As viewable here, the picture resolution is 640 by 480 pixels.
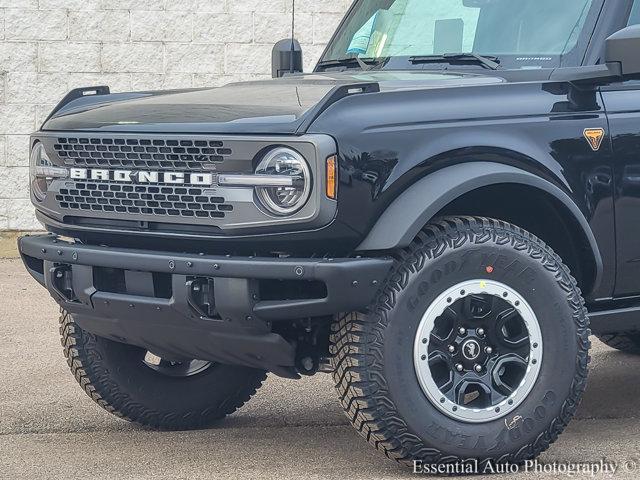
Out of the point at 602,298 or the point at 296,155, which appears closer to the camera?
the point at 296,155

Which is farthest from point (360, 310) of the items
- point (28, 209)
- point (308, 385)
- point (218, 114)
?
point (28, 209)

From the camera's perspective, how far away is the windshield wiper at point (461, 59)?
511 cm

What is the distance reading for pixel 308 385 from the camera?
6.32 meters

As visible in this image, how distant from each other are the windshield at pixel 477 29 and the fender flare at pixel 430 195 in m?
0.73

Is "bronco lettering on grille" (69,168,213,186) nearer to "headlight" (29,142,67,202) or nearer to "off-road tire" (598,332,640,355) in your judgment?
"headlight" (29,142,67,202)

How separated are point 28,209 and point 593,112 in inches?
275

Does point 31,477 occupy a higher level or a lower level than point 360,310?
lower

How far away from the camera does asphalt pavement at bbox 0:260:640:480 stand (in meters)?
4.64

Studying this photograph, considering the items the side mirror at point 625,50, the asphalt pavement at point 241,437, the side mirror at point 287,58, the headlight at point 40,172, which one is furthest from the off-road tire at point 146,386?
the side mirror at point 625,50

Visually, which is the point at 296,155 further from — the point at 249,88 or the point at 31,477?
the point at 31,477

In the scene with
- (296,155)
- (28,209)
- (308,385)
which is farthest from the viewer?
(28,209)

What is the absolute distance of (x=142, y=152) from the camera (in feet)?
14.8

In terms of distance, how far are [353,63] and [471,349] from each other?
1.79 meters

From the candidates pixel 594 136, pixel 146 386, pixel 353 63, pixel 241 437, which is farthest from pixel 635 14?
pixel 146 386
